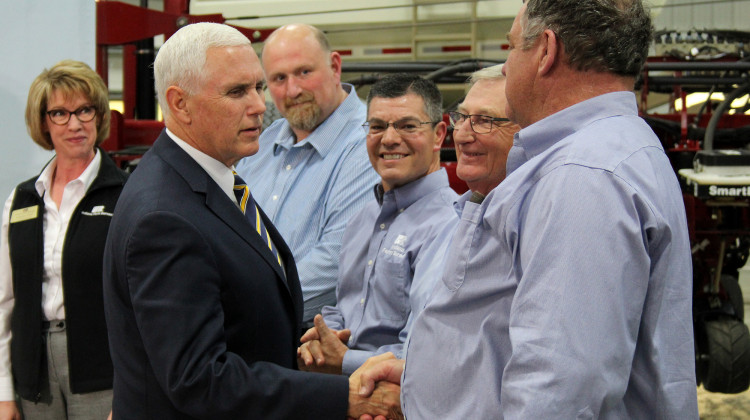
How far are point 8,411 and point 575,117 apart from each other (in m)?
2.14

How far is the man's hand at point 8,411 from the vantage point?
2551 millimetres

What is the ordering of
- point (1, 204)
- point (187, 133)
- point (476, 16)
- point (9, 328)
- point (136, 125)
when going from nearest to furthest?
point (187, 133)
point (9, 328)
point (1, 204)
point (136, 125)
point (476, 16)

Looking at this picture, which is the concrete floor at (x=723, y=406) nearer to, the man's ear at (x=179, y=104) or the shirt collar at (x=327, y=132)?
the shirt collar at (x=327, y=132)

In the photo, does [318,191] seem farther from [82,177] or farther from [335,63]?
[82,177]

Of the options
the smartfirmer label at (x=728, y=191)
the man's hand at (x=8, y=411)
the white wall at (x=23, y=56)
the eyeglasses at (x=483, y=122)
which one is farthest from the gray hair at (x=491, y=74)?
the white wall at (x=23, y=56)

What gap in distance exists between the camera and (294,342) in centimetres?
170

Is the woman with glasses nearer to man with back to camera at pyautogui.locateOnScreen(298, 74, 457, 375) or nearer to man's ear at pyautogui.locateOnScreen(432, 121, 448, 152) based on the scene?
man with back to camera at pyautogui.locateOnScreen(298, 74, 457, 375)

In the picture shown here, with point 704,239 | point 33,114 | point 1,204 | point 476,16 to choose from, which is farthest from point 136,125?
point 476,16

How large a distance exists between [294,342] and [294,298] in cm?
9

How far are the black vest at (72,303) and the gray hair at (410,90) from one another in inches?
37.9

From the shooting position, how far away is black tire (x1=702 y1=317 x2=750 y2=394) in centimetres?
400

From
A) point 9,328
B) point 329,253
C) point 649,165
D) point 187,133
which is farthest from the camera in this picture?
point 9,328

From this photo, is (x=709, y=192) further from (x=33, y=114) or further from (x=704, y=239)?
(x=33, y=114)

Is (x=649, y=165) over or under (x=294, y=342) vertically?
over
